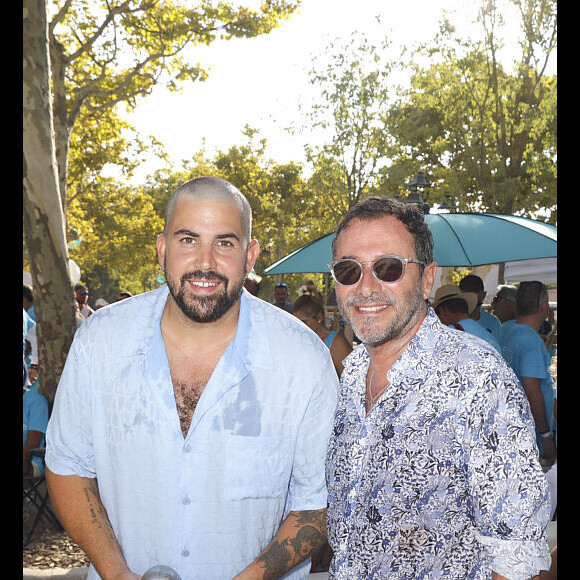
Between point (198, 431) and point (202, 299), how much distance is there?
19.2 inches

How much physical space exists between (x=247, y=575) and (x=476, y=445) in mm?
985

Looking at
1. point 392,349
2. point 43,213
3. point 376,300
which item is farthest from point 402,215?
point 43,213

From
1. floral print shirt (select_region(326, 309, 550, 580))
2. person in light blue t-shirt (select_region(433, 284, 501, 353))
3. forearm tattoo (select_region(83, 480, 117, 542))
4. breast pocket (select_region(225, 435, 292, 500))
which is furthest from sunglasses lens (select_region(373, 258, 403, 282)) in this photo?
person in light blue t-shirt (select_region(433, 284, 501, 353))

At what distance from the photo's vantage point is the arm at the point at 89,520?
2.36m

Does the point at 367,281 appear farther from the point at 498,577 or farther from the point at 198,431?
the point at 498,577

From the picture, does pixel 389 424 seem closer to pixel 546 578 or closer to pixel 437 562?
pixel 437 562

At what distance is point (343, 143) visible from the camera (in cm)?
2233

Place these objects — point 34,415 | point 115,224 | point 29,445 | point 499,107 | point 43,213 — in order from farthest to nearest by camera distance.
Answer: point 115,224 → point 499,107 → point 43,213 → point 34,415 → point 29,445

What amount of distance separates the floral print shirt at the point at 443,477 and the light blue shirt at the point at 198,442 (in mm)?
265

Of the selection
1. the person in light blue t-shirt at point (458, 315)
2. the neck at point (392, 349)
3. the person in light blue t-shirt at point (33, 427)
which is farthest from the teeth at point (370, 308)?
the person in light blue t-shirt at point (33, 427)

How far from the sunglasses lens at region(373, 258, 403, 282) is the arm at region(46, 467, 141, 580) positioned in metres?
1.36

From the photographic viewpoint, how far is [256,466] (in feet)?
7.79
